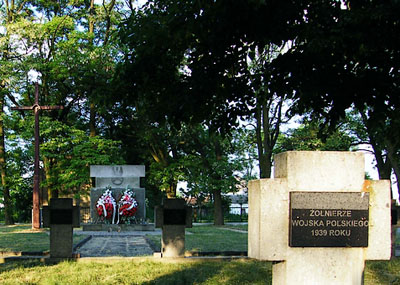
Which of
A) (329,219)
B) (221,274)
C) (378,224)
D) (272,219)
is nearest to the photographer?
(272,219)

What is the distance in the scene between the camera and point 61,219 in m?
10.5

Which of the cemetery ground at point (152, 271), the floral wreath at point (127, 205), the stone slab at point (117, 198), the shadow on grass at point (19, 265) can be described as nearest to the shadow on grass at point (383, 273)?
the cemetery ground at point (152, 271)

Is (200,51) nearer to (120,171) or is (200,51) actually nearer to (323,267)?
(323,267)

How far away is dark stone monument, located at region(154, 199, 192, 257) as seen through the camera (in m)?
10.5

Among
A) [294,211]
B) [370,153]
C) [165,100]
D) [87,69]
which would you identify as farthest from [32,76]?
[294,211]

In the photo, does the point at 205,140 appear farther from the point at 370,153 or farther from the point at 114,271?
the point at 114,271

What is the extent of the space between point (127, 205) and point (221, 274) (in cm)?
1436

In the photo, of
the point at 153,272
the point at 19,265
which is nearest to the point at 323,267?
the point at 153,272

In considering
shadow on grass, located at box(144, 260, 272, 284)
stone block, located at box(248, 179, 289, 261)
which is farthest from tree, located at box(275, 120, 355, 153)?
stone block, located at box(248, 179, 289, 261)

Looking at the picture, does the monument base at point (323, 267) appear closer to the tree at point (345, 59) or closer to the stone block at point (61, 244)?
the tree at point (345, 59)

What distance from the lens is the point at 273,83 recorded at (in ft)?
28.2

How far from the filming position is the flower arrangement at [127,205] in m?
22.3

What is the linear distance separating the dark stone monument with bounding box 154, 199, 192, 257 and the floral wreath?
1190 cm

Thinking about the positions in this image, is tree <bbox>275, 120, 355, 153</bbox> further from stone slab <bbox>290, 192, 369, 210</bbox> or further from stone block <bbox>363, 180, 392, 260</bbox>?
stone slab <bbox>290, 192, 369, 210</bbox>
